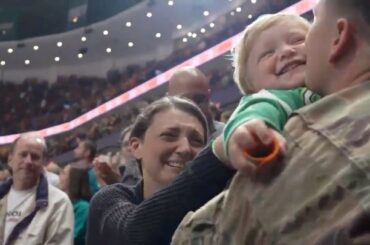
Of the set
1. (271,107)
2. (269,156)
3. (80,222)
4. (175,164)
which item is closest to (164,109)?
(175,164)

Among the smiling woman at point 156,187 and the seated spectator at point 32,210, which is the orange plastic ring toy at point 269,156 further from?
the seated spectator at point 32,210

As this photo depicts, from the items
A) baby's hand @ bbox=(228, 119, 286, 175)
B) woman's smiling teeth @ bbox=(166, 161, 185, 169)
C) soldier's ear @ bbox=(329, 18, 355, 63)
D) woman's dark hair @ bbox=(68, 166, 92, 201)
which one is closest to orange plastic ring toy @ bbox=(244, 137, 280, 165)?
baby's hand @ bbox=(228, 119, 286, 175)

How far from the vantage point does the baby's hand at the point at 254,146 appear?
709 millimetres

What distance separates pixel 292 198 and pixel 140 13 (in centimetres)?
1316

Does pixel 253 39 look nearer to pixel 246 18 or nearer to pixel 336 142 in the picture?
pixel 336 142

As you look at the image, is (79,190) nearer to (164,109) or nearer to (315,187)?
(164,109)

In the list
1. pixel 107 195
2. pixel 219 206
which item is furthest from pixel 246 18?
pixel 219 206

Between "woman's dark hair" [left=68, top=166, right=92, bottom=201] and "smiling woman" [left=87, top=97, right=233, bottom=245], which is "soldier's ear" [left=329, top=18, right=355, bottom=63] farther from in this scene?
"woman's dark hair" [left=68, top=166, right=92, bottom=201]

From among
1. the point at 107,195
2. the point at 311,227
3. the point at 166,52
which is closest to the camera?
the point at 311,227

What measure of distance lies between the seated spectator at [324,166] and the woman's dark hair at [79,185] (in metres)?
2.34

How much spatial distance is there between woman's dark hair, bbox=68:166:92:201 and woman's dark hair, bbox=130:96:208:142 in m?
1.68

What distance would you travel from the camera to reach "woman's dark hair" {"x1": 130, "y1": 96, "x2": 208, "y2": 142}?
4.65 ft

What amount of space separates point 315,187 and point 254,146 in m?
0.10

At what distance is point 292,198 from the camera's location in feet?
2.18
